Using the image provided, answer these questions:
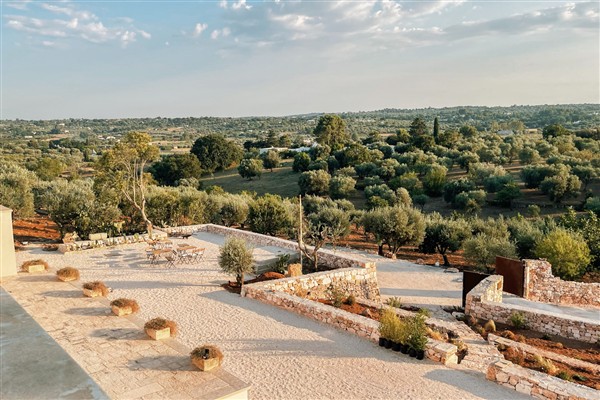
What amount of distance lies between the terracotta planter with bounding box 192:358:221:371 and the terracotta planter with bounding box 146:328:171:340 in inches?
63.3

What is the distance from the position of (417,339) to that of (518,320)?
15.3 feet

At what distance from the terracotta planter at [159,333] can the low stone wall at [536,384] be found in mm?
5883

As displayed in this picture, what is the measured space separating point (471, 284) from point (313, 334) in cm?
676

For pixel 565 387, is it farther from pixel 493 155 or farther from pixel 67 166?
pixel 67 166

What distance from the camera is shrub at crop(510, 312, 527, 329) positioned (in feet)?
41.4

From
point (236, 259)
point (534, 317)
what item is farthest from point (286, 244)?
point (534, 317)

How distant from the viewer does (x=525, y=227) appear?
2373 centimetres

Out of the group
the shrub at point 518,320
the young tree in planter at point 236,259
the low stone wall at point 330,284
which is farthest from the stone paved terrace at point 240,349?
the shrub at point 518,320

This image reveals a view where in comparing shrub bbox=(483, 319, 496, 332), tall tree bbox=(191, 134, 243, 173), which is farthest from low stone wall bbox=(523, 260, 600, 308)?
tall tree bbox=(191, 134, 243, 173)

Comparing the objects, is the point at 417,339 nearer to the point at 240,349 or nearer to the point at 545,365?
the point at 545,365

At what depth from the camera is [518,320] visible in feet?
41.3

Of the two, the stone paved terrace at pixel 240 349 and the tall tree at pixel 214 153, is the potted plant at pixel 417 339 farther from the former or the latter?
the tall tree at pixel 214 153

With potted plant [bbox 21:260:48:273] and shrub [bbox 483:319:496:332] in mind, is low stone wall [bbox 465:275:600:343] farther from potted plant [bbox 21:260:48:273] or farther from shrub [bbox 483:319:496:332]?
potted plant [bbox 21:260:48:273]

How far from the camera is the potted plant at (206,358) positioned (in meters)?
7.08
